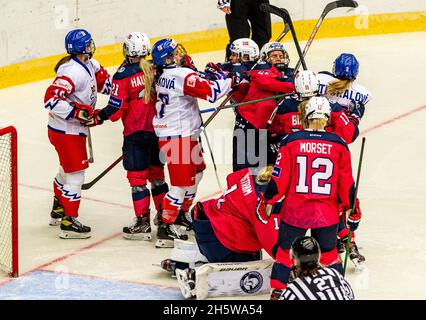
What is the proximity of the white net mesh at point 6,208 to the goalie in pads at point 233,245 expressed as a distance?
1056mm

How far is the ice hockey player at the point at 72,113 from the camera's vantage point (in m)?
7.36

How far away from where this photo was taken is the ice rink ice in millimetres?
6719

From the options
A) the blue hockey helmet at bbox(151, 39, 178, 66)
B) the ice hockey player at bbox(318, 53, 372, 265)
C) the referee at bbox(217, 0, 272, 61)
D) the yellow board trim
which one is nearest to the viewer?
the ice hockey player at bbox(318, 53, 372, 265)

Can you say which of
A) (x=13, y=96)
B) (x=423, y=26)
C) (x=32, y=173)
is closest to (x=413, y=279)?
(x=32, y=173)

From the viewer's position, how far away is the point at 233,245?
650 centimetres

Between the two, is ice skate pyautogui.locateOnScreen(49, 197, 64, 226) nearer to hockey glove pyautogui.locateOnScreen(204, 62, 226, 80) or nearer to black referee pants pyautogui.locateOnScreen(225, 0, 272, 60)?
hockey glove pyautogui.locateOnScreen(204, 62, 226, 80)

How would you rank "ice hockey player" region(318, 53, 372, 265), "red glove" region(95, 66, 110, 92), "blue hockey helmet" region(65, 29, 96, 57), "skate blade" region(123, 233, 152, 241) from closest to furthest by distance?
1. "ice hockey player" region(318, 53, 372, 265)
2. "blue hockey helmet" region(65, 29, 96, 57)
3. "skate blade" region(123, 233, 152, 241)
4. "red glove" region(95, 66, 110, 92)

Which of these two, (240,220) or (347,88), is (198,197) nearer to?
(347,88)

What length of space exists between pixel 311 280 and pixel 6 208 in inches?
117

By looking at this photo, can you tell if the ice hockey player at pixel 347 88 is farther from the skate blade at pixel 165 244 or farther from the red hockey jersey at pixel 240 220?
the skate blade at pixel 165 244

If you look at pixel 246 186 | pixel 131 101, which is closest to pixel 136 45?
pixel 131 101

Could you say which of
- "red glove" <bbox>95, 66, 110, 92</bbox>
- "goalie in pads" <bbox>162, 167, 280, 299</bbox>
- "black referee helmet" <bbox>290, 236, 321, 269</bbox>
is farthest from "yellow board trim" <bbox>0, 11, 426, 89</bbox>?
"black referee helmet" <bbox>290, 236, 321, 269</bbox>

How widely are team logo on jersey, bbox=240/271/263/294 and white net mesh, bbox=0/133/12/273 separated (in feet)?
A: 4.51
